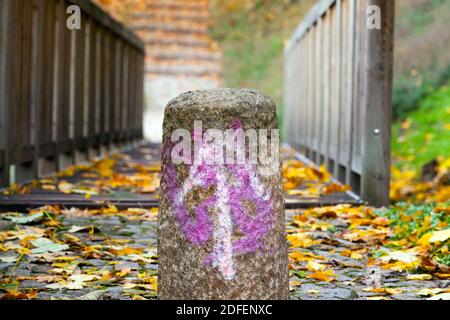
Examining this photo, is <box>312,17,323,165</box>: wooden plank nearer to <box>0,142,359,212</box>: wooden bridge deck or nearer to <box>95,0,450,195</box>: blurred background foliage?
<box>95,0,450,195</box>: blurred background foliage

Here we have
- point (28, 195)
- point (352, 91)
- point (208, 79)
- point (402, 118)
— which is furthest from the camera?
point (208, 79)

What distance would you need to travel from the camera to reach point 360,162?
269 inches

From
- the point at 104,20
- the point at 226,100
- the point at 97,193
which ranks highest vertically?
the point at 104,20

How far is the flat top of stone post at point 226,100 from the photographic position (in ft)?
10.00

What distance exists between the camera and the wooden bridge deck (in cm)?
614


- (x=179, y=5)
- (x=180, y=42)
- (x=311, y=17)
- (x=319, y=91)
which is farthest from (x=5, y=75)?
(x=179, y=5)

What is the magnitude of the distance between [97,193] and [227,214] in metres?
3.94

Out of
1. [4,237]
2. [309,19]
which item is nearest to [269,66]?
[309,19]

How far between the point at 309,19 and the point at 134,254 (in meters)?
7.38

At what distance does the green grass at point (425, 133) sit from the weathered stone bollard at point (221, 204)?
701 centimetres

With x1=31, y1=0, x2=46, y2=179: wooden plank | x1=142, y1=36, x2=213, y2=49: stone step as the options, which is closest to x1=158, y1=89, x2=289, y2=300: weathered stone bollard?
x1=31, y1=0, x2=46, y2=179: wooden plank

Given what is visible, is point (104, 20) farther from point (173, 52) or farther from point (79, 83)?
point (173, 52)

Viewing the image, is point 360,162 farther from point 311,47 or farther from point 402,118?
point 402,118

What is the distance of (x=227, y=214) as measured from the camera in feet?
9.87
